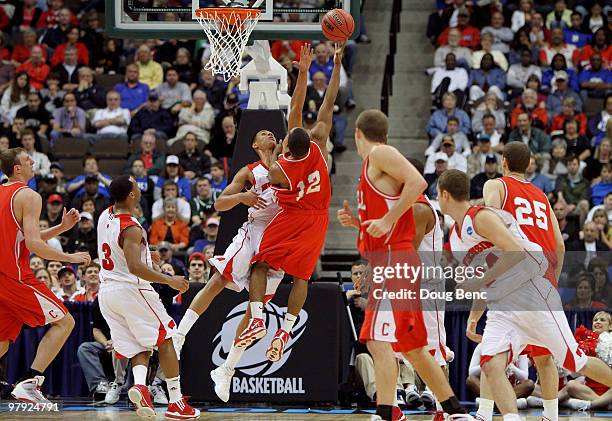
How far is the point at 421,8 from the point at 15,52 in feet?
22.5

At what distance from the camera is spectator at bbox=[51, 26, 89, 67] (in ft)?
60.3

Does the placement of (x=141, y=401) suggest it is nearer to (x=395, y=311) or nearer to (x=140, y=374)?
(x=140, y=374)

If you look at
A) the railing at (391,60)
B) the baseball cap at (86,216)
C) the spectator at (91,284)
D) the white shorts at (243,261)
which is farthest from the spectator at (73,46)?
the white shorts at (243,261)

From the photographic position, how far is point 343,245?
15.9m

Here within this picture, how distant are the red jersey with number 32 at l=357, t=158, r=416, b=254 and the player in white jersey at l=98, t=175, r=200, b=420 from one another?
180 cm

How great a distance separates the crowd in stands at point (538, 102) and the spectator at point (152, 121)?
386 centimetres

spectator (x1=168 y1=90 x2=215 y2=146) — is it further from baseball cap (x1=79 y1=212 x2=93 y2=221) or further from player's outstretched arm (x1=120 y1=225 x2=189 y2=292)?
player's outstretched arm (x1=120 y1=225 x2=189 y2=292)

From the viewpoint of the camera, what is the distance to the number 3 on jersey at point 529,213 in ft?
26.1

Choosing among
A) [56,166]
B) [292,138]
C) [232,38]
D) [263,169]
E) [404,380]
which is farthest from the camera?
[56,166]

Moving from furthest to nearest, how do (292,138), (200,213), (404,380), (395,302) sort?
(200,213) < (404,380) < (292,138) < (395,302)

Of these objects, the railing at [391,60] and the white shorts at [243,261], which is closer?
the white shorts at [243,261]

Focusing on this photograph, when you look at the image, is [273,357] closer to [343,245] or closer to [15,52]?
[343,245]

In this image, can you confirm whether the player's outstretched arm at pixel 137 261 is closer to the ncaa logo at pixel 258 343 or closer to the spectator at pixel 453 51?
the ncaa logo at pixel 258 343

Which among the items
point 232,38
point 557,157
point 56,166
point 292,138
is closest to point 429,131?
point 557,157
